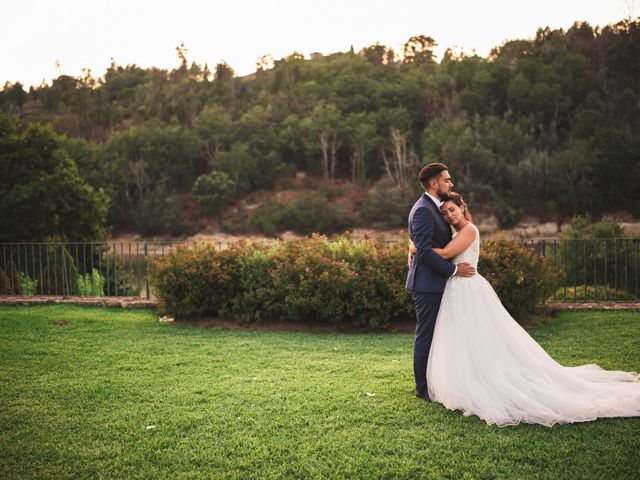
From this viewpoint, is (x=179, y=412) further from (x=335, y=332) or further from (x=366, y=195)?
(x=366, y=195)

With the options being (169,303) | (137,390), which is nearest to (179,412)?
(137,390)

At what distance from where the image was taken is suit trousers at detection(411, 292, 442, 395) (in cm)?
596

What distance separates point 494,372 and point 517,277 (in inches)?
206

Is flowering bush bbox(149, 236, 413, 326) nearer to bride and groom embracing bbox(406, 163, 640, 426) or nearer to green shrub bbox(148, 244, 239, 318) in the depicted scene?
green shrub bbox(148, 244, 239, 318)

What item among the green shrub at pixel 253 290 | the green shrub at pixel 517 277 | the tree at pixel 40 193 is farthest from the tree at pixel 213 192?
the green shrub at pixel 517 277

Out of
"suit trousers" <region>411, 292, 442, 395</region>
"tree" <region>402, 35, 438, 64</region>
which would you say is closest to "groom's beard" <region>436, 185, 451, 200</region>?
"suit trousers" <region>411, 292, 442, 395</region>

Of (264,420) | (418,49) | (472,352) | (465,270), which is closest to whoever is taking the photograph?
(264,420)

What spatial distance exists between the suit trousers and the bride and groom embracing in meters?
0.01

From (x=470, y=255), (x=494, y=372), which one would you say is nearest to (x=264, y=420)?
(x=494, y=372)

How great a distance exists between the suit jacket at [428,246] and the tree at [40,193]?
22.4m

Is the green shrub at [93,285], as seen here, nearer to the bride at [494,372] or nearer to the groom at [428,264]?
the groom at [428,264]

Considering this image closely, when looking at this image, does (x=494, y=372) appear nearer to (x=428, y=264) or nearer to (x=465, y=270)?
(x=465, y=270)

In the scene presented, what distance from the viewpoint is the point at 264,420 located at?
5.47 m

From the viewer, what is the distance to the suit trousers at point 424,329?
235 inches
